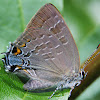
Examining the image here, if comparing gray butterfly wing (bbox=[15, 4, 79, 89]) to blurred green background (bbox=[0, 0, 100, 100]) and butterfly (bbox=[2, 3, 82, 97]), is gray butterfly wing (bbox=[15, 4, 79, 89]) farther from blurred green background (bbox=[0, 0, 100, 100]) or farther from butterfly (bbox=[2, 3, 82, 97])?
blurred green background (bbox=[0, 0, 100, 100])

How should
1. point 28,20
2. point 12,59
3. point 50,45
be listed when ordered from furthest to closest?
1. point 28,20
2. point 50,45
3. point 12,59

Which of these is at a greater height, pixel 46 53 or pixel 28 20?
pixel 28 20

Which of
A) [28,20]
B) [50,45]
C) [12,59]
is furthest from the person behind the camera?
[28,20]

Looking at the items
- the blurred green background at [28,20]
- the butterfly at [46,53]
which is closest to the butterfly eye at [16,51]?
the butterfly at [46,53]

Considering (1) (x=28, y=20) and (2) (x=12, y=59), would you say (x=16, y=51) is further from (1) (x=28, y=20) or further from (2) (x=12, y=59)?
(1) (x=28, y=20)

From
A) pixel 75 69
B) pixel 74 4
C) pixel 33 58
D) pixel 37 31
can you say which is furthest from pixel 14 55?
pixel 74 4

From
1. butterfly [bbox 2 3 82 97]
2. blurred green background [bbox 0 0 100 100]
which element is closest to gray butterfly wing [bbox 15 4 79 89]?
butterfly [bbox 2 3 82 97]

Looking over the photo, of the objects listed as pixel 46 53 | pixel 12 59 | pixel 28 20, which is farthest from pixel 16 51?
pixel 28 20
